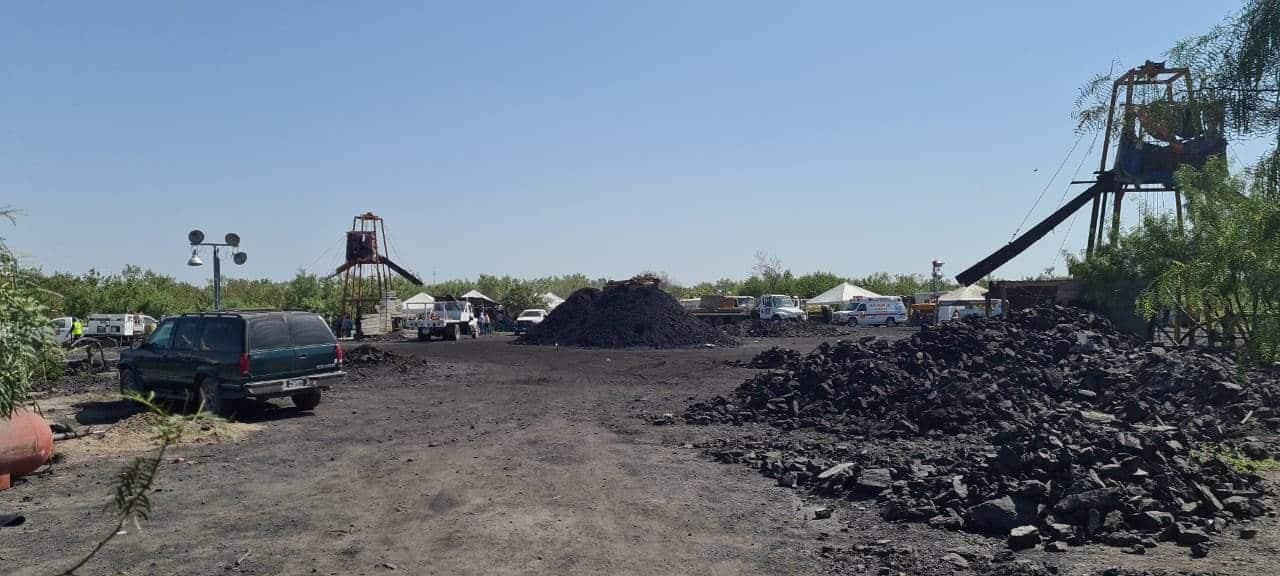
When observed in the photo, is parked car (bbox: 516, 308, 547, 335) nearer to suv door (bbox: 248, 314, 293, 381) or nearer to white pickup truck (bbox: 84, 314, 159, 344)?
white pickup truck (bbox: 84, 314, 159, 344)

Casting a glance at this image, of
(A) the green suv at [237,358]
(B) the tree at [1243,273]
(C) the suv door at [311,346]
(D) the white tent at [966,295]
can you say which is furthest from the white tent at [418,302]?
(B) the tree at [1243,273]

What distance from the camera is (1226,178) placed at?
8.48 metres

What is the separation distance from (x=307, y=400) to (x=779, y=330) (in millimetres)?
37851

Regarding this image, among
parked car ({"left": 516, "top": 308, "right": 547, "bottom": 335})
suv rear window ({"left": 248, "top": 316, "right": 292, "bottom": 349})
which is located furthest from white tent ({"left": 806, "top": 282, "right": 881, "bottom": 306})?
suv rear window ({"left": 248, "top": 316, "right": 292, "bottom": 349})

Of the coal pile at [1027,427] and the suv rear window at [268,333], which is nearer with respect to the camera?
the coal pile at [1027,427]

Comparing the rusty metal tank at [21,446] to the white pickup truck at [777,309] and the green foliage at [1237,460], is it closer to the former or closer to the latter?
the green foliage at [1237,460]

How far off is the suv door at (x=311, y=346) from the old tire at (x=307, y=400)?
0.63 meters

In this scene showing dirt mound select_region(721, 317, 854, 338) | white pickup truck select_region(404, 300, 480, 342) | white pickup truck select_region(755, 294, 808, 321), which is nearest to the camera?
white pickup truck select_region(404, 300, 480, 342)

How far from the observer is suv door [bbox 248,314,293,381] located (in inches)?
601

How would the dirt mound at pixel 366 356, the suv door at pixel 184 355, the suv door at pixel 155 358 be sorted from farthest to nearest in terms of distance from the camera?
the dirt mound at pixel 366 356, the suv door at pixel 155 358, the suv door at pixel 184 355

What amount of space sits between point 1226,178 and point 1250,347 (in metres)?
2.43

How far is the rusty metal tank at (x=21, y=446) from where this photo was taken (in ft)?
31.3

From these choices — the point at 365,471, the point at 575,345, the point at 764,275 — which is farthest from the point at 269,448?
the point at 764,275

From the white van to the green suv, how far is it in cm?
4793
